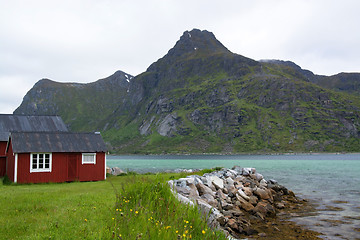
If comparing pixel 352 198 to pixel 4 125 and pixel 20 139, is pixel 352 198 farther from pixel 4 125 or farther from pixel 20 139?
pixel 4 125

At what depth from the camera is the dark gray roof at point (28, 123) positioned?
38.9 meters

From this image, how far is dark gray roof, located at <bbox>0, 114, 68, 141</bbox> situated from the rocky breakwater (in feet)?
78.6

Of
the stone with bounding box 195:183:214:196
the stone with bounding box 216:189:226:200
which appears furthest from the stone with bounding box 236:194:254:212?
the stone with bounding box 195:183:214:196

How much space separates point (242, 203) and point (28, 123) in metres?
30.0

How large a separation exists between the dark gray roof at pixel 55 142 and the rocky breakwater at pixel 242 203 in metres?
14.0

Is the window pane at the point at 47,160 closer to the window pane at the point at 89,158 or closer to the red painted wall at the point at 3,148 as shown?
the window pane at the point at 89,158

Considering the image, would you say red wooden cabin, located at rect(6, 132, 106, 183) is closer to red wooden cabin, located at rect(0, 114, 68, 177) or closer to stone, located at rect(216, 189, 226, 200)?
red wooden cabin, located at rect(0, 114, 68, 177)

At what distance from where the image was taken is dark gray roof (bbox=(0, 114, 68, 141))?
38.9 metres

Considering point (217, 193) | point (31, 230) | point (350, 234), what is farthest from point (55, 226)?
point (350, 234)

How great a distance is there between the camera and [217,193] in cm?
2361

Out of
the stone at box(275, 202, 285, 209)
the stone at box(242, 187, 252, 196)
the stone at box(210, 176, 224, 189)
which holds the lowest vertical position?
the stone at box(275, 202, 285, 209)

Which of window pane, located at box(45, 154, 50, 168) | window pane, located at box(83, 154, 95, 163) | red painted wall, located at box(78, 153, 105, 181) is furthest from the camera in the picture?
window pane, located at box(83, 154, 95, 163)

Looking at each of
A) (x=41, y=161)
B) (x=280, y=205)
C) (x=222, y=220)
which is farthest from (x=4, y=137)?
(x=280, y=205)

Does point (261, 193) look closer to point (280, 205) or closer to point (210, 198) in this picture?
point (280, 205)
